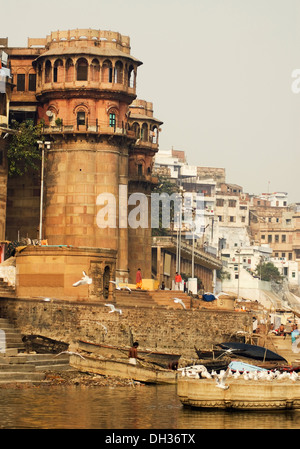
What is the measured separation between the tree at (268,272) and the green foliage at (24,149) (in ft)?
263

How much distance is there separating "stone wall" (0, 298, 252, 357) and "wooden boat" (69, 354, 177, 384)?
6.46 metres

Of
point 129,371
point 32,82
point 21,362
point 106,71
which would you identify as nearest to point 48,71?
point 32,82

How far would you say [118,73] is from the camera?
8262 cm

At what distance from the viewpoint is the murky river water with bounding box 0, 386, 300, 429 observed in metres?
41.3

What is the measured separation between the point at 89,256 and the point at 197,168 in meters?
130

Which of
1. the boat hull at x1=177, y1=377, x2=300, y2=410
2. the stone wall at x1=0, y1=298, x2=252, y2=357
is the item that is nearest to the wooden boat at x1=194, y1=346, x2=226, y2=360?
the stone wall at x1=0, y1=298, x2=252, y2=357

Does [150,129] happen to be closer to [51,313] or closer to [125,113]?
[125,113]

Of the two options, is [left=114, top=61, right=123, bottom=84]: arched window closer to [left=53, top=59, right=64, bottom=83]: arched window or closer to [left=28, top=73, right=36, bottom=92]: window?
[left=53, top=59, right=64, bottom=83]: arched window

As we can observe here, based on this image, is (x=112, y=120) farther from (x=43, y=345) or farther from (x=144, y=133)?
(x=43, y=345)

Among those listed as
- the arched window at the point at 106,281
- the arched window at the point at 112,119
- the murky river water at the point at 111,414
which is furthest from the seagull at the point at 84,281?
the arched window at the point at 112,119

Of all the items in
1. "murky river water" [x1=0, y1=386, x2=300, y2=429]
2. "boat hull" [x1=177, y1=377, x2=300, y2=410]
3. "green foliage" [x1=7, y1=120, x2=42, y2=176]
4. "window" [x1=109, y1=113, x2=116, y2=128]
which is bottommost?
"murky river water" [x1=0, y1=386, x2=300, y2=429]

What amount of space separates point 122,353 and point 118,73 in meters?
30.6
